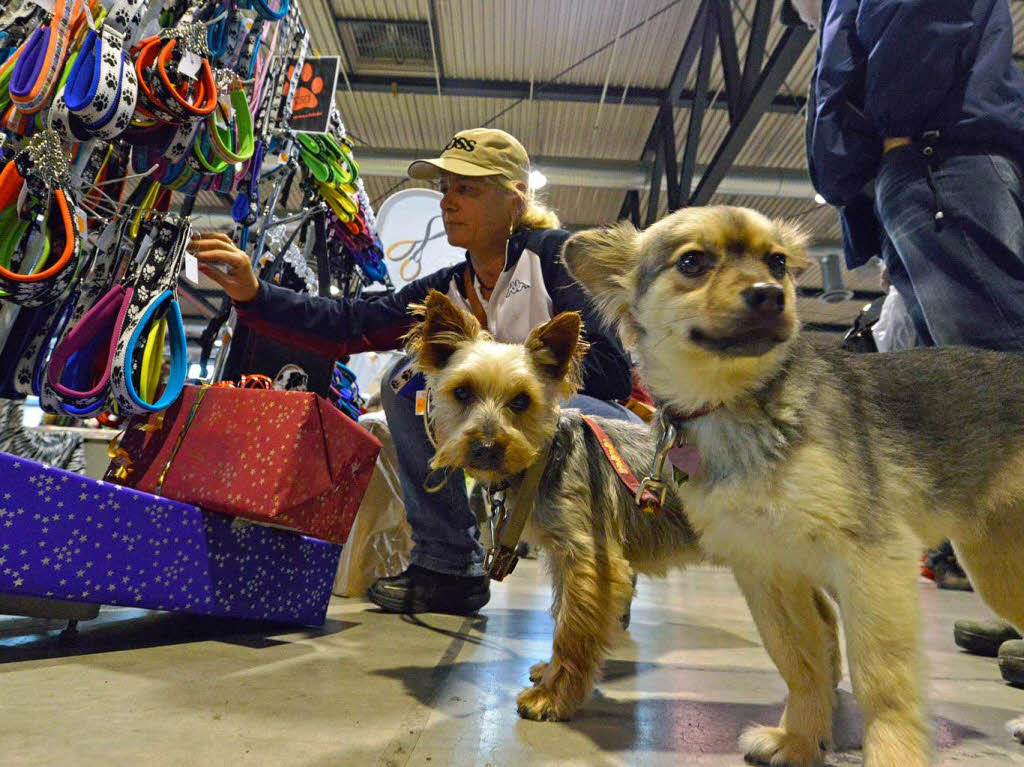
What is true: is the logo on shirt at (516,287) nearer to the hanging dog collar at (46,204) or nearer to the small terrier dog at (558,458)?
the small terrier dog at (558,458)

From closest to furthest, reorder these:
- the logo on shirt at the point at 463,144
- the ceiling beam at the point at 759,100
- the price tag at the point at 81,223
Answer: the price tag at the point at 81,223
the logo on shirt at the point at 463,144
the ceiling beam at the point at 759,100

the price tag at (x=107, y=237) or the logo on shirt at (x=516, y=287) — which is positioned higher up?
the logo on shirt at (x=516, y=287)

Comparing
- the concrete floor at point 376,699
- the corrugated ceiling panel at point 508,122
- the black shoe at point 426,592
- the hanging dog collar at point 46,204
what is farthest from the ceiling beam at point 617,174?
the hanging dog collar at point 46,204

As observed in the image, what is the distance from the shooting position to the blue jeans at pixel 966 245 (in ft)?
5.21

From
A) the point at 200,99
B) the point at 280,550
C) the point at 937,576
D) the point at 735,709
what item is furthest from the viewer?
the point at 937,576

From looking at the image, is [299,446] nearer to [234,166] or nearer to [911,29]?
[234,166]

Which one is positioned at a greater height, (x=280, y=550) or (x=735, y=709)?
(x=280, y=550)

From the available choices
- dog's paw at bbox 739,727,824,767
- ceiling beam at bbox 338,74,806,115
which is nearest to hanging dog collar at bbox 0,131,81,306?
dog's paw at bbox 739,727,824,767

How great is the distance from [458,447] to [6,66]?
1.45 metres

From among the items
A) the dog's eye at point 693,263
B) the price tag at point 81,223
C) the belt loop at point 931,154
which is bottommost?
the dog's eye at point 693,263

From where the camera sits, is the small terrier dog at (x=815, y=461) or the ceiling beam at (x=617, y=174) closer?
the small terrier dog at (x=815, y=461)

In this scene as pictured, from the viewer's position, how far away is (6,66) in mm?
1608

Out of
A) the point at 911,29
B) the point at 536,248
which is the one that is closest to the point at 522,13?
the point at 536,248

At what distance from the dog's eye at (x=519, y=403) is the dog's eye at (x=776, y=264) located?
80 centimetres
